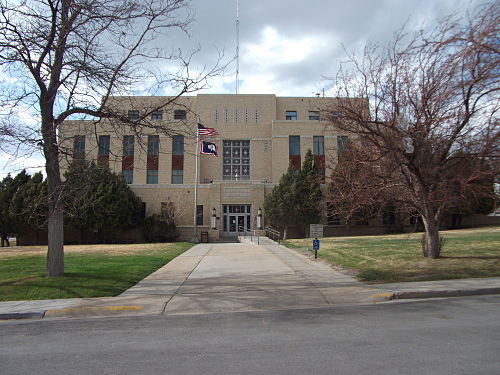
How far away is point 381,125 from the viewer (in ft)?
40.3

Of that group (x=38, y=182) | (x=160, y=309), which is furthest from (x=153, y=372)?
(x=38, y=182)

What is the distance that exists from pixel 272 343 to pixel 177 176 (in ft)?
120

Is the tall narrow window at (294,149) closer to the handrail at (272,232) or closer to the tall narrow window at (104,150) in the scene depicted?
A: the handrail at (272,232)

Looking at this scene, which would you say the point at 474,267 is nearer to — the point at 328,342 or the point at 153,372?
the point at 328,342

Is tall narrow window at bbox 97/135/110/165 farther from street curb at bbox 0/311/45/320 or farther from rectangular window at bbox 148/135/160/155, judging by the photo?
street curb at bbox 0/311/45/320

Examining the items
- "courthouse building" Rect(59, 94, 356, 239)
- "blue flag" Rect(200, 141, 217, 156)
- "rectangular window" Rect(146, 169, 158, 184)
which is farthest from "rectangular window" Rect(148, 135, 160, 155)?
"rectangular window" Rect(146, 169, 158, 184)

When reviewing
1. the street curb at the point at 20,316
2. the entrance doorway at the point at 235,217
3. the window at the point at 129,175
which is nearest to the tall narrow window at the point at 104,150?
the window at the point at 129,175

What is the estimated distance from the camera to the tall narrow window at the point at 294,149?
40862 mm

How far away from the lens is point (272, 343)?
17.6ft

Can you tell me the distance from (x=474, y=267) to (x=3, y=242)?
37.2m

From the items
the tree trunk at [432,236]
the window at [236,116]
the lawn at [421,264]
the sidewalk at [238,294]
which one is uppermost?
the window at [236,116]

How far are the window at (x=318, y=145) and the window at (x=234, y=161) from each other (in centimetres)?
757

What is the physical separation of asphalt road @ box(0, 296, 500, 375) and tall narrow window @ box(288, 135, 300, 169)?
3366cm

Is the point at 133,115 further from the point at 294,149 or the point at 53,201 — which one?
the point at 294,149
